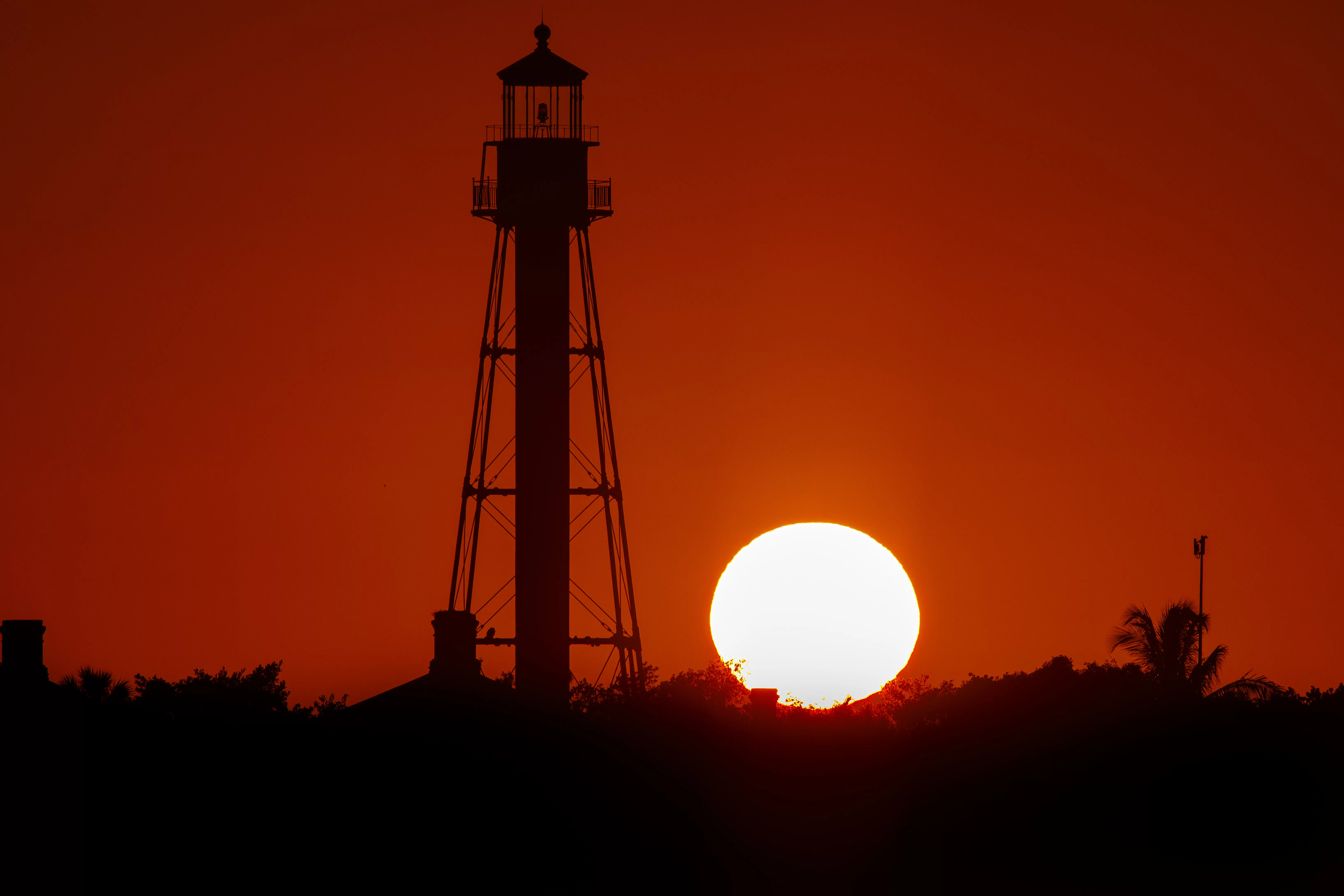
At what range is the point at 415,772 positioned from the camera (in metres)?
41.4

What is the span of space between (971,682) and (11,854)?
5375 centimetres

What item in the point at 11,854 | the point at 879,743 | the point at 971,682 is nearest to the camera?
the point at 11,854

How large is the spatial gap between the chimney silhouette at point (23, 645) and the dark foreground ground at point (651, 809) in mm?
4915

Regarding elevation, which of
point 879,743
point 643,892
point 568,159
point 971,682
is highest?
point 568,159

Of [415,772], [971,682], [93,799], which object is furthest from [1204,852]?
[971,682]

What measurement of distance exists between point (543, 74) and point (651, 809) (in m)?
25.5

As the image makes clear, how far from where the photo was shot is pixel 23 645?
152ft

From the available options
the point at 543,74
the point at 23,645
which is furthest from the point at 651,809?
the point at 543,74

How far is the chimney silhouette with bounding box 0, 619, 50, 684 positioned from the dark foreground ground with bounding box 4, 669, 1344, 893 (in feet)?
16.1

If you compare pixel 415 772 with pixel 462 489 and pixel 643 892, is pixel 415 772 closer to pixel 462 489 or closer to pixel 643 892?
pixel 643 892

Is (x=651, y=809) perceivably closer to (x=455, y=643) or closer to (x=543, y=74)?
(x=455, y=643)

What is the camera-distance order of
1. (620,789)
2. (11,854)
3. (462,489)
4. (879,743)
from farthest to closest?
(462,489), (879,743), (620,789), (11,854)

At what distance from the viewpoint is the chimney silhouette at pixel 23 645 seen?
45.9m

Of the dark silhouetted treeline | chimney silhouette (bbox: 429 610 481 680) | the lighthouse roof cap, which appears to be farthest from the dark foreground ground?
the lighthouse roof cap
